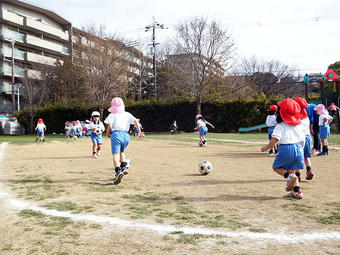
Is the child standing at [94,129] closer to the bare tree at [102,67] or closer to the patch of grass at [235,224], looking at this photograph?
the patch of grass at [235,224]

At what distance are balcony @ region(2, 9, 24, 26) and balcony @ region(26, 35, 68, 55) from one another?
2.30 metres

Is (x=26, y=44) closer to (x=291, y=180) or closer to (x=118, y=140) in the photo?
(x=118, y=140)

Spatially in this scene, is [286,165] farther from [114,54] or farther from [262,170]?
[114,54]

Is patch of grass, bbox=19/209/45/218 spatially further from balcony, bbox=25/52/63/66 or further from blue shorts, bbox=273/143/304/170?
balcony, bbox=25/52/63/66

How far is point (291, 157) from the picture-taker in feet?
17.9

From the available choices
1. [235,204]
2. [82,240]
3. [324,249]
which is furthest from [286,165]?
[82,240]

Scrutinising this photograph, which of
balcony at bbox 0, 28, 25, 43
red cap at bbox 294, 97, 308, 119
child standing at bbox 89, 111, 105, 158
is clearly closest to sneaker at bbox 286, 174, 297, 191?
red cap at bbox 294, 97, 308, 119

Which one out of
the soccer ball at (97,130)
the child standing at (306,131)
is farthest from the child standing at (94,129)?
the child standing at (306,131)

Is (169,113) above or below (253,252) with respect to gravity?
above

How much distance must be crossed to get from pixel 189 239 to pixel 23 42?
5091 cm

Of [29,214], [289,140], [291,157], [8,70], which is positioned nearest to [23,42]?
[8,70]

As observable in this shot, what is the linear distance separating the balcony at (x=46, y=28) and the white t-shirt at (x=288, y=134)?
4978 centimetres

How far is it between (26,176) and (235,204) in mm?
5644

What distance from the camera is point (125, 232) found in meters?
3.80
